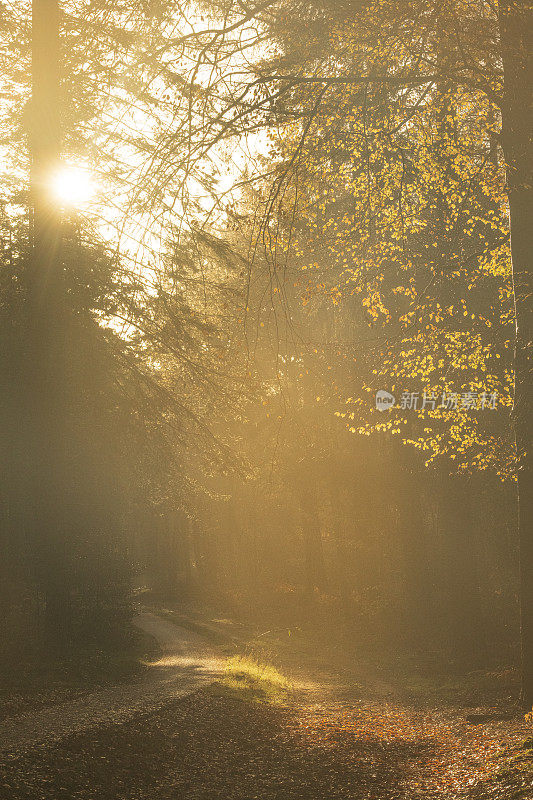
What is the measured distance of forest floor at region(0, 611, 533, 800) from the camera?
23.1 feet

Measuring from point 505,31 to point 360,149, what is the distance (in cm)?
202

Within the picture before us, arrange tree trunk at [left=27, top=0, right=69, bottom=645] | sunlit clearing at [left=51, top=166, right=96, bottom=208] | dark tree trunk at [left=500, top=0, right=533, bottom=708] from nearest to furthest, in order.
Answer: dark tree trunk at [left=500, top=0, right=533, bottom=708] → sunlit clearing at [left=51, top=166, right=96, bottom=208] → tree trunk at [left=27, top=0, right=69, bottom=645]

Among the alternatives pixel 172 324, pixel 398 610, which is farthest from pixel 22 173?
pixel 398 610

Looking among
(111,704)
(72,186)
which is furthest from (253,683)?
(72,186)

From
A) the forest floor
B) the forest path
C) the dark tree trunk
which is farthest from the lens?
the forest path

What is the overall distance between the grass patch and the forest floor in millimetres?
54

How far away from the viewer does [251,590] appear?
36562 mm

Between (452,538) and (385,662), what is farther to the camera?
(452,538)

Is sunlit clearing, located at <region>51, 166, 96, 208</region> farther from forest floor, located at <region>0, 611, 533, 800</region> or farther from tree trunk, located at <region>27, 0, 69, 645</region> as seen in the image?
forest floor, located at <region>0, 611, 533, 800</region>

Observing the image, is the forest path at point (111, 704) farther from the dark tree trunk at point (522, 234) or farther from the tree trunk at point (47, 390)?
the dark tree trunk at point (522, 234)

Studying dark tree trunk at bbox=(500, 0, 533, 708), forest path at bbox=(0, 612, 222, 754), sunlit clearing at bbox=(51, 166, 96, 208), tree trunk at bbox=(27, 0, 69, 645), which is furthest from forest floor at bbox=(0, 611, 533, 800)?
sunlit clearing at bbox=(51, 166, 96, 208)

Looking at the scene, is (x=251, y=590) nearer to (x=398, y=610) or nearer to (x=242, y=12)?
(x=398, y=610)

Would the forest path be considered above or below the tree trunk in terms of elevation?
below

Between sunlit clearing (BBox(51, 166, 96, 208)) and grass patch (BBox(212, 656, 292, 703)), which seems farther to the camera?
sunlit clearing (BBox(51, 166, 96, 208))
